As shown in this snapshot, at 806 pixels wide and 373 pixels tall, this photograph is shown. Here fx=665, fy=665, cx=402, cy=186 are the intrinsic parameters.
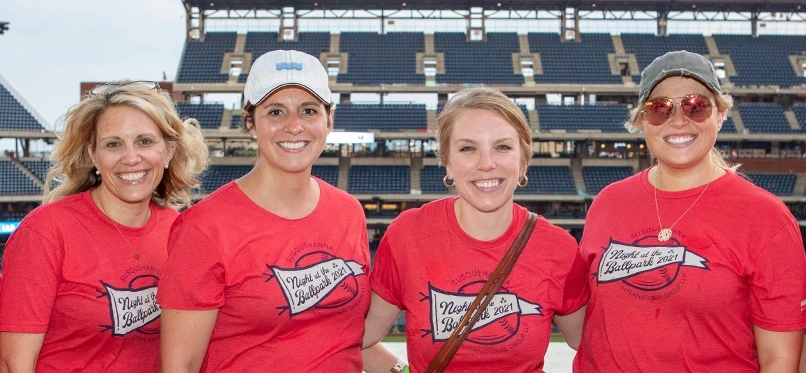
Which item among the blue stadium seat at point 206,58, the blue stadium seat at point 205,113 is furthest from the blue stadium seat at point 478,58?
the blue stadium seat at point 206,58

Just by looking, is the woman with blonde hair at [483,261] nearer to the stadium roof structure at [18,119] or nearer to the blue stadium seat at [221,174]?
the blue stadium seat at [221,174]

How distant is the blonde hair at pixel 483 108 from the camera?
3.06m

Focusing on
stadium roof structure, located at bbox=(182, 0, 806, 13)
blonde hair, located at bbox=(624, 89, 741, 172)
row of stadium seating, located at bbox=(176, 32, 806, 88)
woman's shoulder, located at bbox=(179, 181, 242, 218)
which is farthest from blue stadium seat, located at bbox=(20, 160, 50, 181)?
blonde hair, located at bbox=(624, 89, 741, 172)

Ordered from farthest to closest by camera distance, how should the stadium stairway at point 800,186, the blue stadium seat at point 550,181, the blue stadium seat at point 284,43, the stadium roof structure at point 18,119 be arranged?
the blue stadium seat at point 284,43, the stadium roof structure at point 18,119, the stadium stairway at point 800,186, the blue stadium seat at point 550,181

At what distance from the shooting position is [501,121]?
3068mm

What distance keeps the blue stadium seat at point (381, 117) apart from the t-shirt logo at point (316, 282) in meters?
28.1

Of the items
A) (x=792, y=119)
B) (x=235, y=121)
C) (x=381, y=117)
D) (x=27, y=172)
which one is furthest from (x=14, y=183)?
(x=792, y=119)

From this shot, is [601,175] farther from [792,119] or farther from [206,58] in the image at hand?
[206,58]

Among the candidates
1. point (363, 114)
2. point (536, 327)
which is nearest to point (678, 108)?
point (536, 327)

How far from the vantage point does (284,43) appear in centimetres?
3534

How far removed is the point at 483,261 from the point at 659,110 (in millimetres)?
1150

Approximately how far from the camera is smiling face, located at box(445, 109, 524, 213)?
307 cm

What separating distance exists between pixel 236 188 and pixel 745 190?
235 centimetres

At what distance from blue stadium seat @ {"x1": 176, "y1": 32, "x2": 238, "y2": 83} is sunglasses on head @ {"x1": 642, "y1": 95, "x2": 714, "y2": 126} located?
1241 inches
